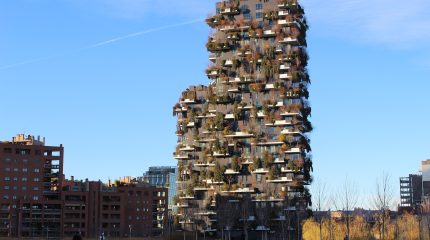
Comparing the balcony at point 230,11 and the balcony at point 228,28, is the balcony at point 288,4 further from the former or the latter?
the balcony at point 228,28

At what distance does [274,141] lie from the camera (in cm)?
13388

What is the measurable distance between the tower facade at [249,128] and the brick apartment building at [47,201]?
4461 centimetres

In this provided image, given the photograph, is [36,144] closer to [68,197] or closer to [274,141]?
[68,197]

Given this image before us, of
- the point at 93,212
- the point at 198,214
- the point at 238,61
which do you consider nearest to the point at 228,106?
the point at 238,61

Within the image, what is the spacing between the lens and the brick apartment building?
576ft

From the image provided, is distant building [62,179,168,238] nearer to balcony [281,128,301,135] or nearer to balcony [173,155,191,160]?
balcony [173,155,191,160]

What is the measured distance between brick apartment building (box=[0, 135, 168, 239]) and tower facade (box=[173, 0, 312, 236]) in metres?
44.6

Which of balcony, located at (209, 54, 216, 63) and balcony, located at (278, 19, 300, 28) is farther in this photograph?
balcony, located at (209, 54, 216, 63)

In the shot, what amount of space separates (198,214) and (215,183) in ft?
25.4

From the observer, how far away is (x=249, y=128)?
13750 centimetres

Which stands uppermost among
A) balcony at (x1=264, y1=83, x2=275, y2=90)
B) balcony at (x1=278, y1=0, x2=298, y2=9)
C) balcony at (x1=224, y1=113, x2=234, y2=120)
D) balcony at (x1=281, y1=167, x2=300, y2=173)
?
balcony at (x1=278, y1=0, x2=298, y2=9)

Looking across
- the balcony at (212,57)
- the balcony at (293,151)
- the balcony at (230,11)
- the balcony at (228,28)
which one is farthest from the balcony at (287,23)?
the balcony at (293,151)

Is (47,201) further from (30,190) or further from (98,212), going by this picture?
(98,212)

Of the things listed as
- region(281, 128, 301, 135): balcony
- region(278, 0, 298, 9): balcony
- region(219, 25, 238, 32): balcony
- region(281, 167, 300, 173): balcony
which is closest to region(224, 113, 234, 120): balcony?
region(281, 128, 301, 135): balcony
